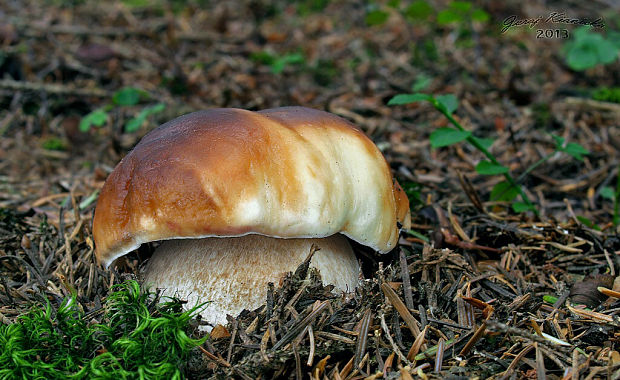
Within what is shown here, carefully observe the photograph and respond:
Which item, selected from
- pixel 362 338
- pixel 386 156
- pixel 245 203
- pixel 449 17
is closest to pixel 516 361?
pixel 362 338

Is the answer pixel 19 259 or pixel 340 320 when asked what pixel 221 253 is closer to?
pixel 340 320

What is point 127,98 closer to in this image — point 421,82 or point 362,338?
point 421,82

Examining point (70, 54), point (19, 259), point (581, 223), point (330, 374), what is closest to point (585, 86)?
point (581, 223)

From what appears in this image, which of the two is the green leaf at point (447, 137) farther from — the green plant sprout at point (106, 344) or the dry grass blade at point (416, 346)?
the green plant sprout at point (106, 344)

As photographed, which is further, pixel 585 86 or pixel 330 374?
pixel 585 86

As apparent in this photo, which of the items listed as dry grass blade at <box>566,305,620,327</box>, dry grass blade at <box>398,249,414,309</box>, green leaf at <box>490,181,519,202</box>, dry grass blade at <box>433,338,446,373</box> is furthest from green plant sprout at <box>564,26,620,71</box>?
dry grass blade at <box>433,338,446,373</box>

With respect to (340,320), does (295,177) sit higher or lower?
higher

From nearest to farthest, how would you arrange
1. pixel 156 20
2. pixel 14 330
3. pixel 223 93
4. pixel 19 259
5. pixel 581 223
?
1. pixel 14 330
2. pixel 19 259
3. pixel 581 223
4. pixel 223 93
5. pixel 156 20

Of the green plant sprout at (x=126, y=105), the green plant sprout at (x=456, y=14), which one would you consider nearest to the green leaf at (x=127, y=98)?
the green plant sprout at (x=126, y=105)

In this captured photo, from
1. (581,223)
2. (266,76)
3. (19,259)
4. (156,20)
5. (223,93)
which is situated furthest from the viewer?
(156,20)
